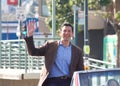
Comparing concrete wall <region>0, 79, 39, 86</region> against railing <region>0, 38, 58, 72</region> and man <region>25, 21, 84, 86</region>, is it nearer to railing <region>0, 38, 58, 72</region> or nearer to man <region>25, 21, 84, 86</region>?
railing <region>0, 38, 58, 72</region>

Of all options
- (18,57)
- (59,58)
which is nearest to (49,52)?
(59,58)

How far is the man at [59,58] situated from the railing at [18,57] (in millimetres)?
7344

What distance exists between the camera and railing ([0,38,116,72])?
1562 centimetres

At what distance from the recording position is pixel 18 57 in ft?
54.1

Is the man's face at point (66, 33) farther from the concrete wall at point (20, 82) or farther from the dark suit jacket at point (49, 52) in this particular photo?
the concrete wall at point (20, 82)

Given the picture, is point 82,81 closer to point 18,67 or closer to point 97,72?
point 97,72

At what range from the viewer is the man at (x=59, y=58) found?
7605 millimetres

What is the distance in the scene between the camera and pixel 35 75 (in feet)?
48.0

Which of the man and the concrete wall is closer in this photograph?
the man

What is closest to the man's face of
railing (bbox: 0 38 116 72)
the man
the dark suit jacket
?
the man

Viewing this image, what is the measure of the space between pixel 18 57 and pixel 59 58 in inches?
353

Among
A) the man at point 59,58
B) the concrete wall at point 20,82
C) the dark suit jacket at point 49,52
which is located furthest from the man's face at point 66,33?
the concrete wall at point 20,82

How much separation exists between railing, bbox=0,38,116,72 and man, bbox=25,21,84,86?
734 cm

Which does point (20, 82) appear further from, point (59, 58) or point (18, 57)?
point (59, 58)
